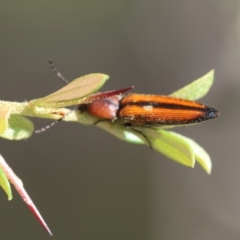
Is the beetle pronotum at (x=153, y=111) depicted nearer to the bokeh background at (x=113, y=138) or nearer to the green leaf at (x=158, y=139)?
the green leaf at (x=158, y=139)

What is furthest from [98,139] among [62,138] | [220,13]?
[220,13]

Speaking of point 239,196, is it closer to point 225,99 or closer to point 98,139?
point 225,99

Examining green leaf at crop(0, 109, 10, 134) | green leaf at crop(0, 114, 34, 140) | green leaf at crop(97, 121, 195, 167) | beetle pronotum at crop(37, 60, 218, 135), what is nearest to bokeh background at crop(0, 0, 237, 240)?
beetle pronotum at crop(37, 60, 218, 135)

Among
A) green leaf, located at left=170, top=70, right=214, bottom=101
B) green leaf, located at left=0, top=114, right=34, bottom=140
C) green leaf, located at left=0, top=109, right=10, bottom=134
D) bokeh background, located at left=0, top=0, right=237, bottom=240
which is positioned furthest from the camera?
bokeh background, located at left=0, top=0, right=237, bottom=240

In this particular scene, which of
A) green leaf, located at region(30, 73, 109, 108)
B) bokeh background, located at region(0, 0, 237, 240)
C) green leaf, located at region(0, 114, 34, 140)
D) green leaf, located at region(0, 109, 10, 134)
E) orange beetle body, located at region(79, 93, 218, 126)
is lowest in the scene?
bokeh background, located at region(0, 0, 237, 240)

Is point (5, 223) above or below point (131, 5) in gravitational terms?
below

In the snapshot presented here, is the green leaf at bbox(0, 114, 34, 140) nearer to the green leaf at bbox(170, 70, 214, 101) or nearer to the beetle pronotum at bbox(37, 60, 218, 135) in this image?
the beetle pronotum at bbox(37, 60, 218, 135)
